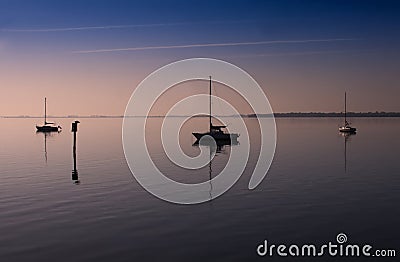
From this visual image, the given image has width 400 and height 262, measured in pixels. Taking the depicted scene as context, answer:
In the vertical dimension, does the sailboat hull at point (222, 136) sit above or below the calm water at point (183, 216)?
above

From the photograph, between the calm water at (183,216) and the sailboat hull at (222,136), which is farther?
the sailboat hull at (222,136)

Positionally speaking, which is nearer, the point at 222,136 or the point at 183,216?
the point at 183,216

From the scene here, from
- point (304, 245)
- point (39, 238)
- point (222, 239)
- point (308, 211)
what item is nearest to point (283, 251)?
point (304, 245)

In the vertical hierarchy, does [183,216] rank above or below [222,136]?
below

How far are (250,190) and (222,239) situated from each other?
14729 mm

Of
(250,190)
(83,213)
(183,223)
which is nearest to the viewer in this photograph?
(183,223)

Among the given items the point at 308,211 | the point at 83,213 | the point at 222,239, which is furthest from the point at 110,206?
the point at 308,211

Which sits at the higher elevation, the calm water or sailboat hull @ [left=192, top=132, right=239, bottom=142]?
sailboat hull @ [left=192, top=132, right=239, bottom=142]

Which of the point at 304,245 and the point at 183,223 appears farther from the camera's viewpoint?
the point at 183,223

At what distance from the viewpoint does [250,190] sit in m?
36.4

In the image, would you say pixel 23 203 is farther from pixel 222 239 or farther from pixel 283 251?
pixel 283 251

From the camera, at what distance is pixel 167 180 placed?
42.2m

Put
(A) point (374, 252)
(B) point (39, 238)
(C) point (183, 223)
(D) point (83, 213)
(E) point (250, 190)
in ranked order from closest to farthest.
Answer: (A) point (374, 252) → (B) point (39, 238) → (C) point (183, 223) → (D) point (83, 213) → (E) point (250, 190)

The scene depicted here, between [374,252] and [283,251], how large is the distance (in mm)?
3911
